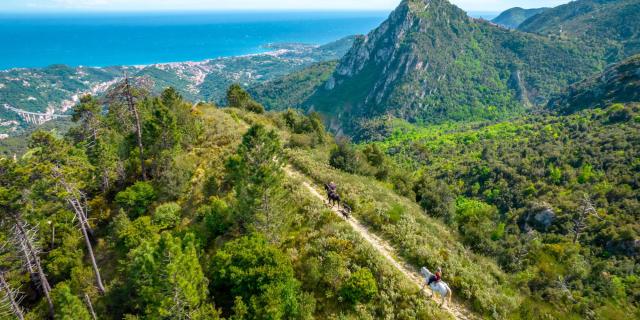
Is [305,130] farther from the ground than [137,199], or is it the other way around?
[305,130]

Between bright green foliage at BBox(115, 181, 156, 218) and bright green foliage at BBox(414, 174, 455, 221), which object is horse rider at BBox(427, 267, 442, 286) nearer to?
bright green foliage at BBox(414, 174, 455, 221)

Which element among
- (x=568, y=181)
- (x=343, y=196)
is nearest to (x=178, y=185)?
(x=343, y=196)

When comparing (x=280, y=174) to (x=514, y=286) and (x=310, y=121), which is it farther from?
(x=310, y=121)

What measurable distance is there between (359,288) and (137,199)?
2284 centimetres

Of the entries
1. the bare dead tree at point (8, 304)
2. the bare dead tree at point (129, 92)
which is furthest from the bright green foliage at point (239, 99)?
the bare dead tree at point (8, 304)

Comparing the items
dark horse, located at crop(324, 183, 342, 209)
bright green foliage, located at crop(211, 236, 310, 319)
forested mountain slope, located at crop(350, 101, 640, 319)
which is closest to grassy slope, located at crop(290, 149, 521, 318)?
forested mountain slope, located at crop(350, 101, 640, 319)

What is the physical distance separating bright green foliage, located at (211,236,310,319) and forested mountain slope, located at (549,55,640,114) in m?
138

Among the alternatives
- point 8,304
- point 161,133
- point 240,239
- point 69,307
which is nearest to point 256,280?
point 240,239

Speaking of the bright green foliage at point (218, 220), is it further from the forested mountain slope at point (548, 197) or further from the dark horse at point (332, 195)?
the forested mountain slope at point (548, 197)

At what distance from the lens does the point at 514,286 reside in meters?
21.3

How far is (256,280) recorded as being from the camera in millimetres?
17719

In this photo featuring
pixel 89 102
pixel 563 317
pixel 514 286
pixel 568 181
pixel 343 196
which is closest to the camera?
pixel 563 317

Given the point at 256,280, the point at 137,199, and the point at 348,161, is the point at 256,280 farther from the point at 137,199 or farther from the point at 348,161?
the point at 348,161

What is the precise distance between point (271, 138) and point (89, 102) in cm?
3821
